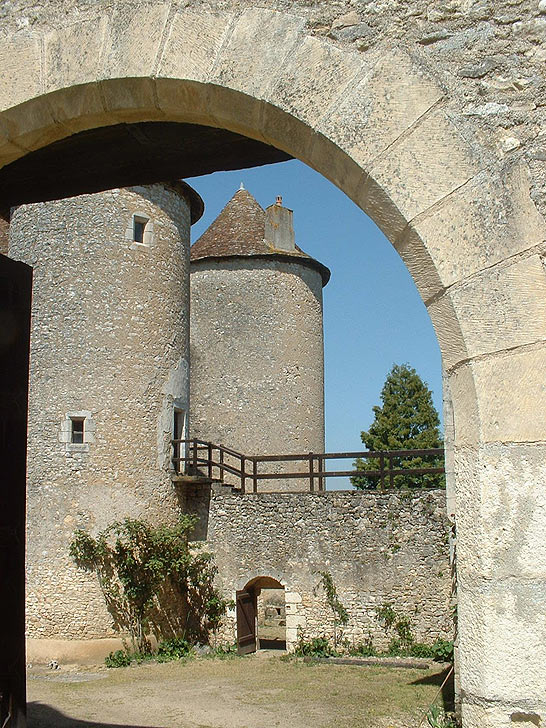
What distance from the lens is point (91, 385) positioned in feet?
42.5

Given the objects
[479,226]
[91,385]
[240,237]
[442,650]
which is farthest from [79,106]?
[240,237]

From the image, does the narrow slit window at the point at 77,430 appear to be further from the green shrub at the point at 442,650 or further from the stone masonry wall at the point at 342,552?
the green shrub at the point at 442,650

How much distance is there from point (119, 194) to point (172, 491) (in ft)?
17.8

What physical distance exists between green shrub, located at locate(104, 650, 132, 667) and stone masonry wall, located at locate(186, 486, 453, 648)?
6.02ft

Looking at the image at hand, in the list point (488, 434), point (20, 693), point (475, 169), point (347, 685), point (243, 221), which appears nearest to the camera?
point (488, 434)

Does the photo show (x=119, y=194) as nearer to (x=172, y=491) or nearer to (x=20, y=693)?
(x=172, y=491)

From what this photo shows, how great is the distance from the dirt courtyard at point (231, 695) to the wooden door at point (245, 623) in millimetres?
670

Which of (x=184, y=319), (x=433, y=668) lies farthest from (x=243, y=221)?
(x=433, y=668)

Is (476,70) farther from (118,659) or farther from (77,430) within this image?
(118,659)

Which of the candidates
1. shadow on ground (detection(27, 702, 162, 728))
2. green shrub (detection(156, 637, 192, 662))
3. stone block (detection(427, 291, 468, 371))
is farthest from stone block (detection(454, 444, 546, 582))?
green shrub (detection(156, 637, 192, 662))

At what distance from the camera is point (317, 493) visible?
13.4m

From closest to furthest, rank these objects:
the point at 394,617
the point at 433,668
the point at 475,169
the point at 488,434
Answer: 1. the point at 488,434
2. the point at 475,169
3. the point at 433,668
4. the point at 394,617

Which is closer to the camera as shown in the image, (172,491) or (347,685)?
(347,685)

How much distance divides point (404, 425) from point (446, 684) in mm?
18023
